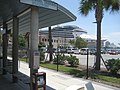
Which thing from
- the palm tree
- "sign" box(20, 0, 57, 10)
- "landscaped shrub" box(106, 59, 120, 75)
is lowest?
"landscaped shrub" box(106, 59, 120, 75)

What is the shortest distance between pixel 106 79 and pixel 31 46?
6132 mm

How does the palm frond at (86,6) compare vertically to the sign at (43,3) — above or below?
above

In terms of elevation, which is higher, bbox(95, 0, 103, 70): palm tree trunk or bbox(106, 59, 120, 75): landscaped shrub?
bbox(95, 0, 103, 70): palm tree trunk

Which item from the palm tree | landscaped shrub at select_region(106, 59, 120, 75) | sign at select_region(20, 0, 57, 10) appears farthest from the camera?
the palm tree

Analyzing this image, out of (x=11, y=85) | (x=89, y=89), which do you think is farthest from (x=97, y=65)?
(x=89, y=89)

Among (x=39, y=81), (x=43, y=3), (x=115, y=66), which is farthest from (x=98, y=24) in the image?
(x=39, y=81)

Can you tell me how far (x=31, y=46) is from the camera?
30.1 ft

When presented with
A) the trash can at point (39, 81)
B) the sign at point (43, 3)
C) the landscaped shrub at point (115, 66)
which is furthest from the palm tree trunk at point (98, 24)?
the trash can at point (39, 81)

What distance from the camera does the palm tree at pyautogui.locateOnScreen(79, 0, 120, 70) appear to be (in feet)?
61.8

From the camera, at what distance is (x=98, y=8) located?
19719 millimetres

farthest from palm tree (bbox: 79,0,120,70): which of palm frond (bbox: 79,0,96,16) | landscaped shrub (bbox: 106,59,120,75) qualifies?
landscaped shrub (bbox: 106,59,120,75)

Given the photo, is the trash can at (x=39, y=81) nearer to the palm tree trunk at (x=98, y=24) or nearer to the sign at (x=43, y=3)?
the sign at (x=43, y=3)

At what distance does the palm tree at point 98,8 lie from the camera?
18.8 meters

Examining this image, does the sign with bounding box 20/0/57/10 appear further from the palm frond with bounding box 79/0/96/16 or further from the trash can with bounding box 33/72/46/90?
the palm frond with bounding box 79/0/96/16
